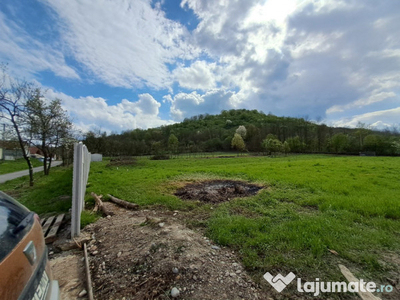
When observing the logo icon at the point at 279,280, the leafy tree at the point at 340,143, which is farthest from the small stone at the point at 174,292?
the leafy tree at the point at 340,143

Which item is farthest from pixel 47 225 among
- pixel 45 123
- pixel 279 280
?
pixel 45 123

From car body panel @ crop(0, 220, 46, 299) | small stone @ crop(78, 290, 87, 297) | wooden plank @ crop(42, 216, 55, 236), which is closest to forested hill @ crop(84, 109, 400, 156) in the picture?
wooden plank @ crop(42, 216, 55, 236)

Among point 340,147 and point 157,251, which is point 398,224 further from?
point 340,147

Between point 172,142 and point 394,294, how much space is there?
46.2 m

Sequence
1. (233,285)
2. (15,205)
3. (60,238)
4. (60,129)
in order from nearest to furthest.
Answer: (15,205)
(233,285)
(60,238)
(60,129)

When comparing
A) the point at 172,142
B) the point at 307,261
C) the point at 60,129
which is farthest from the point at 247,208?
the point at 172,142

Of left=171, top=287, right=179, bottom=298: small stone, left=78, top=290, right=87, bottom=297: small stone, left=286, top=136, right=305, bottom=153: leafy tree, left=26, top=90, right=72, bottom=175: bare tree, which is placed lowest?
left=78, top=290, right=87, bottom=297: small stone

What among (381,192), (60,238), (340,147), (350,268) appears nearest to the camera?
(350,268)

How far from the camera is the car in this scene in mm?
1161

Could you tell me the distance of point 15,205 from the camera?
1.76 m

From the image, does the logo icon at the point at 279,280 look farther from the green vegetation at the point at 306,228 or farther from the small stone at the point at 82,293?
the small stone at the point at 82,293

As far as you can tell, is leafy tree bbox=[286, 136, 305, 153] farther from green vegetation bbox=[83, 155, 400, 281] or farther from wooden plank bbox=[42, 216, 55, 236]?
wooden plank bbox=[42, 216, 55, 236]

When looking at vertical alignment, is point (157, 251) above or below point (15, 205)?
below

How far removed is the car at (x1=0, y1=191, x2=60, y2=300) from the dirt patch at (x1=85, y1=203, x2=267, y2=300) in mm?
1285
